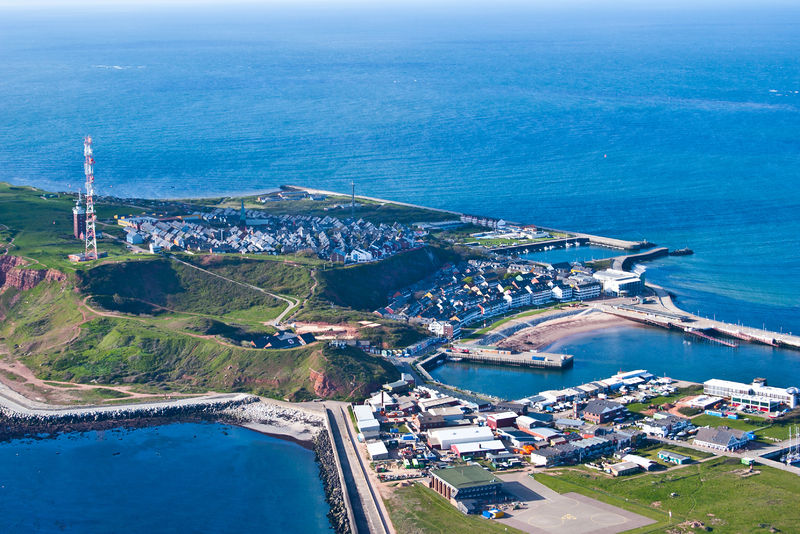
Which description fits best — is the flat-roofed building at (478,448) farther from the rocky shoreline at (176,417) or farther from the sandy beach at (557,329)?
the sandy beach at (557,329)

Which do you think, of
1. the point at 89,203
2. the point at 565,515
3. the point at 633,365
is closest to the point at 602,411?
the point at 633,365

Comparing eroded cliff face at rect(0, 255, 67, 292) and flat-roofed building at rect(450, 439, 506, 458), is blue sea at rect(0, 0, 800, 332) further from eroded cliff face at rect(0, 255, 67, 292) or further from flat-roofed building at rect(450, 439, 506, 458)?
eroded cliff face at rect(0, 255, 67, 292)

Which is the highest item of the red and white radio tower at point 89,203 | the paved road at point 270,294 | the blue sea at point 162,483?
the red and white radio tower at point 89,203

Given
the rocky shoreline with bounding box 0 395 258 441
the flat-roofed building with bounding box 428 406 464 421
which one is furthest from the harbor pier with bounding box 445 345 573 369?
the rocky shoreline with bounding box 0 395 258 441

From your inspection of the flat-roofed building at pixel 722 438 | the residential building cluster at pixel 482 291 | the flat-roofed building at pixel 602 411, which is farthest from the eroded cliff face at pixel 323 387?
the flat-roofed building at pixel 722 438

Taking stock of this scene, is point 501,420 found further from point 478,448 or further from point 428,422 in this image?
point 428,422
